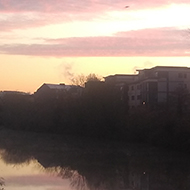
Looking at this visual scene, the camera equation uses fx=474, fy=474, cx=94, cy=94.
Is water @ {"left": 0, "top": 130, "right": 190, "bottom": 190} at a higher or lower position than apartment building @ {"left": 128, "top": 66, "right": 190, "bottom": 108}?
lower

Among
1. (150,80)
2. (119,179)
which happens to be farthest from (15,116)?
(119,179)

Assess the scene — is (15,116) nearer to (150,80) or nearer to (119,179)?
(150,80)

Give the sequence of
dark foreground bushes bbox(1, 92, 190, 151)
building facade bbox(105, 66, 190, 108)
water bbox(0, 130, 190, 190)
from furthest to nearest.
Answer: building facade bbox(105, 66, 190, 108), dark foreground bushes bbox(1, 92, 190, 151), water bbox(0, 130, 190, 190)

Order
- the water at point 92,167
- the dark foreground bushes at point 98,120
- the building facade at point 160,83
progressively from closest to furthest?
the water at point 92,167, the dark foreground bushes at point 98,120, the building facade at point 160,83

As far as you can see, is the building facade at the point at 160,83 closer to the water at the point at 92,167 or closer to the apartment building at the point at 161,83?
the apartment building at the point at 161,83

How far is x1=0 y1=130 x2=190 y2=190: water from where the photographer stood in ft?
68.3

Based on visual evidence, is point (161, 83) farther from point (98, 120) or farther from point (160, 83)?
point (98, 120)

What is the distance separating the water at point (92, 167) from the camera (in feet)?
68.3

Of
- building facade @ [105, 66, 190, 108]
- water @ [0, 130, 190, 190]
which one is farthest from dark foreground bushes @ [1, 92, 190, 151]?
building facade @ [105, 66, 190, 108]

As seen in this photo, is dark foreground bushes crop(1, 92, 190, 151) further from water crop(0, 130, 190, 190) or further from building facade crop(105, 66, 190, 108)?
building facade crop(105, 66, 190, 108)

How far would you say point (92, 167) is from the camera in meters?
26.5

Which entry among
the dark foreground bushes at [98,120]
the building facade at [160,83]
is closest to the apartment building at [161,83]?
the building facade at [160,83]

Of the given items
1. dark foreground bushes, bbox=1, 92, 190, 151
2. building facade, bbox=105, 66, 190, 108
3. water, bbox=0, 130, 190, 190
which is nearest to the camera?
water, bbox=0, 130, 190, 190

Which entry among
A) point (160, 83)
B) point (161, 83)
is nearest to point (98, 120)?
point (160, 83)
